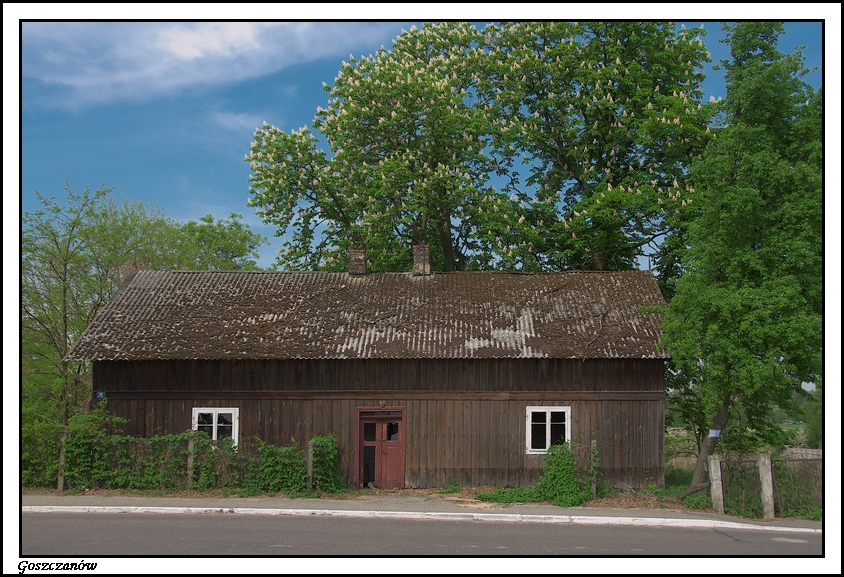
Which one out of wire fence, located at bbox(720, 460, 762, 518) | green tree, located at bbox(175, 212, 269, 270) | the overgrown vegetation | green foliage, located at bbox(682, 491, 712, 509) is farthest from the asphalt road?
green tree, located at bbox(175, 212, 269, 270)

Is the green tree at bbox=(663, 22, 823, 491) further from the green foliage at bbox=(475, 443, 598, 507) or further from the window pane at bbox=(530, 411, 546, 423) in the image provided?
the window pane at bbox=(530, 411, 546, 423)

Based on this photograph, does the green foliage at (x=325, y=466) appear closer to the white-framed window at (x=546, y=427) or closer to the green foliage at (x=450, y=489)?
the green foliage at (x=450, y=489)

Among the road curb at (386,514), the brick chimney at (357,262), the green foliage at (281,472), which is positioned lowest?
the road curb at (386,514)

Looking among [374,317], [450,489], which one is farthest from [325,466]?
[374,317]

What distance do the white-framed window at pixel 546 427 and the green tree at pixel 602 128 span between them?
1011 centimetres

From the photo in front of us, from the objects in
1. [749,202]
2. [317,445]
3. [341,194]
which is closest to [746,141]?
[749,202]

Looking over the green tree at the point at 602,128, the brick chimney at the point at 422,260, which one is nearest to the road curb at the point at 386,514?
the brick chimney at the point at 422,260

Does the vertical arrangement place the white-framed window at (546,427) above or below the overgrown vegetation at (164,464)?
above

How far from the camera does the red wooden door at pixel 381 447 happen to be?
1839cm

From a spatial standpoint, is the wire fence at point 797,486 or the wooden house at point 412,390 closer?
the wire fence at point 797,486

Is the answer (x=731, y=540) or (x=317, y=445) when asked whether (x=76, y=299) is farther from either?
(x=731, y=540)

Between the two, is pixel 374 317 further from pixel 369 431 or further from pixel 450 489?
pixel 450 489

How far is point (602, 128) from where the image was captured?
92.2 ft

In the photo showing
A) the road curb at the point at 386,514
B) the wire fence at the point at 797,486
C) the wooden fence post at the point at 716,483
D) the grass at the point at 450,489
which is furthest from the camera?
the grass at the point at 450,489
